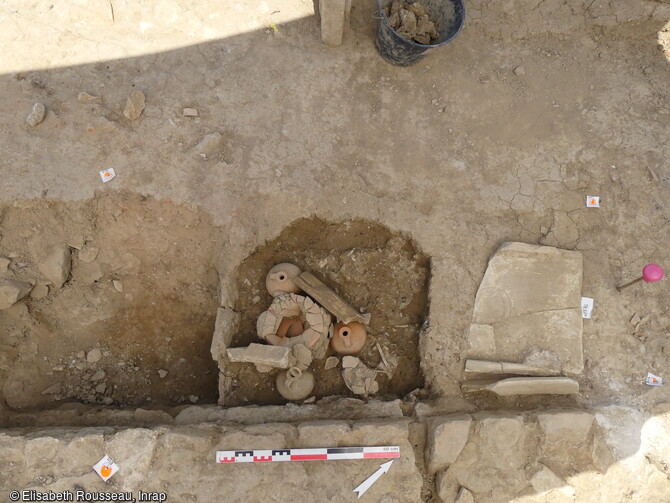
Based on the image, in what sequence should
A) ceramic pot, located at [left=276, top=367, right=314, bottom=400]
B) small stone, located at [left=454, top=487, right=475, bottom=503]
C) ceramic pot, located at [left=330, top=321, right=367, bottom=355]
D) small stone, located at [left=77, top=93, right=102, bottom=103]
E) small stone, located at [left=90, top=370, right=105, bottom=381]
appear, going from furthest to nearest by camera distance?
small stone, located at [left=90, top=370, right=105, bottom=381] < small stone, located at [left=77, top=93, right=102, bottom=103] < ceramic pot, located at [left=330, top=321, right=367, bottom=355] < ceramic pot, located at [left=276, top=367, right=314, bottom=400] < small stone, located at [left=454, top=487, right=475, bottom=503]

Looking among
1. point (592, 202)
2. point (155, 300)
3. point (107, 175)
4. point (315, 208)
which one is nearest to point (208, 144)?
point (107, 175)

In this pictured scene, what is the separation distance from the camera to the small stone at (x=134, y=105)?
386 centimetres

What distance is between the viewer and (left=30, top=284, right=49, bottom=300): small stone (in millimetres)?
3840

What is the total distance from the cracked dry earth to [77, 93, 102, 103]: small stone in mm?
57

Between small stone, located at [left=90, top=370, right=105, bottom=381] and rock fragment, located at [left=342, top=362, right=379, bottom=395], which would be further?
small stone, located at [left=90, top=370, right=105, bottom=381]

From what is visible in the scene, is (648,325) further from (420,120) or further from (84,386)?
(84,386)

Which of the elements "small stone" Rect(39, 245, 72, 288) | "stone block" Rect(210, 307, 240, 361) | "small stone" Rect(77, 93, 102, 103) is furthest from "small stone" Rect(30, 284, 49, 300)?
"small stone" Rect(77, 93, 102, 103)

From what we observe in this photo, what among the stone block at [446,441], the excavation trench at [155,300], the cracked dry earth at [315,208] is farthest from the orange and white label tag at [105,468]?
the stone block at [446,441]

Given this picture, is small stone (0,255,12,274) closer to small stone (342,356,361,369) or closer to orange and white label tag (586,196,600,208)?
small stone (342,356,361,369)

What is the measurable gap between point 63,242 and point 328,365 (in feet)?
8.59

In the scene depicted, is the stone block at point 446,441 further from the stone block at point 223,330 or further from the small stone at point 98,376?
the small stone at point 98,376

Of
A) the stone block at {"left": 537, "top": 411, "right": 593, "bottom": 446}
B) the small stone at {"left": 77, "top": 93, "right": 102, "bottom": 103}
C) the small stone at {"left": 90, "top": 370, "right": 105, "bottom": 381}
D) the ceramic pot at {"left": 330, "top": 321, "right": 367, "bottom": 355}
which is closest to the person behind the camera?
the stone block at {"left": 537, "top": 411, "right": 593, "bottom": 446}

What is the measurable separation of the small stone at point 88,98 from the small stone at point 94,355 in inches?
92.7

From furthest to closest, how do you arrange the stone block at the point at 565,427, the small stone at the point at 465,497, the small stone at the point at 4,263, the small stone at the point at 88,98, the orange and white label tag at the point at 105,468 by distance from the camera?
the small stone at the point at 88,98
the small stone at the point at 4,263
the stone block at the point at 565,427
the small stone at the point at 465,497
the orange and white label tag at the point at 105,468
